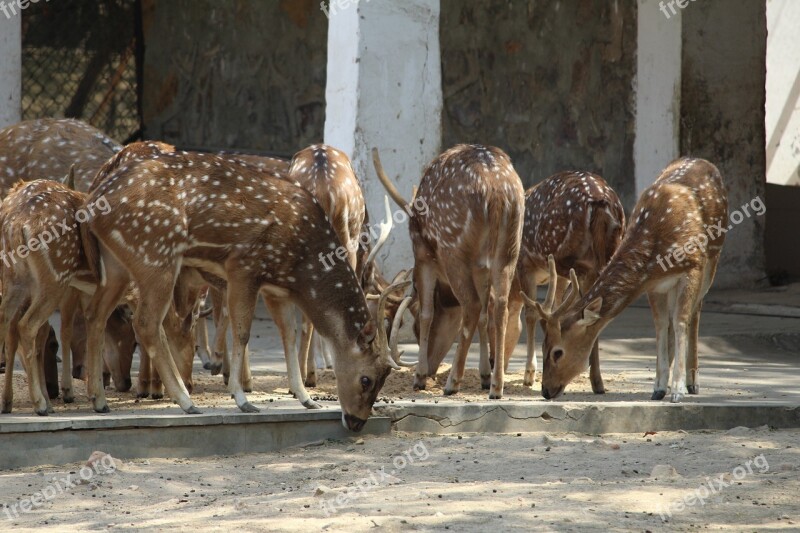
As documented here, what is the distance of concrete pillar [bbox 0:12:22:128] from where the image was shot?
37.3ft

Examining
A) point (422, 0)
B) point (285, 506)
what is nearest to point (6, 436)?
point (285, 506)

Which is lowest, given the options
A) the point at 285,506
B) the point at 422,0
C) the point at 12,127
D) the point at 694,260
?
the point at 285,506

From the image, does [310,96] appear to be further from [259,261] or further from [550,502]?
[550,502]

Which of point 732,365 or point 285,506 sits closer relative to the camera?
point 285,506

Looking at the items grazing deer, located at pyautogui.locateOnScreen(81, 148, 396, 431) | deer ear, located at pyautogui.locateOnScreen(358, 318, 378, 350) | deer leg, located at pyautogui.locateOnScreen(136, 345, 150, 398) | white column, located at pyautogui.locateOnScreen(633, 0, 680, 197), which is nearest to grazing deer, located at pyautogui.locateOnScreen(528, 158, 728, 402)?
deer ear, located at pyautogui.locateOnScreen(358, 318, 378, 350)

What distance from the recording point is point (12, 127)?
10.3m

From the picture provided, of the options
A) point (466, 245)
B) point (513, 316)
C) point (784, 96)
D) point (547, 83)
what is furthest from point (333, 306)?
point (784, 96)

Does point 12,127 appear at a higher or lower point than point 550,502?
higher

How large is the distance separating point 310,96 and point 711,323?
711 centimetres

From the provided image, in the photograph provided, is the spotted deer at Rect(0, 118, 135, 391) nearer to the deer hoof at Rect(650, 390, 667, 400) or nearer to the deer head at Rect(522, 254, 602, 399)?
the deer head at Rect(522, 254, 602, 399)

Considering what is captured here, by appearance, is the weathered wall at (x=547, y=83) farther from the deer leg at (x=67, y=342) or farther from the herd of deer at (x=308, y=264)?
the deer leg at (x=67, y=342)

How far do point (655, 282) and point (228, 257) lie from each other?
299 cm

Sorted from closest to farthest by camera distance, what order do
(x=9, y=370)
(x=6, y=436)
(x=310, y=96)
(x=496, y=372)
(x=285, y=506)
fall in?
(x=285, y=506), (x=6, y=436), (x=9, y=370), (x=496, y=372), (x=310, y=96)

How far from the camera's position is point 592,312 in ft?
28.6
